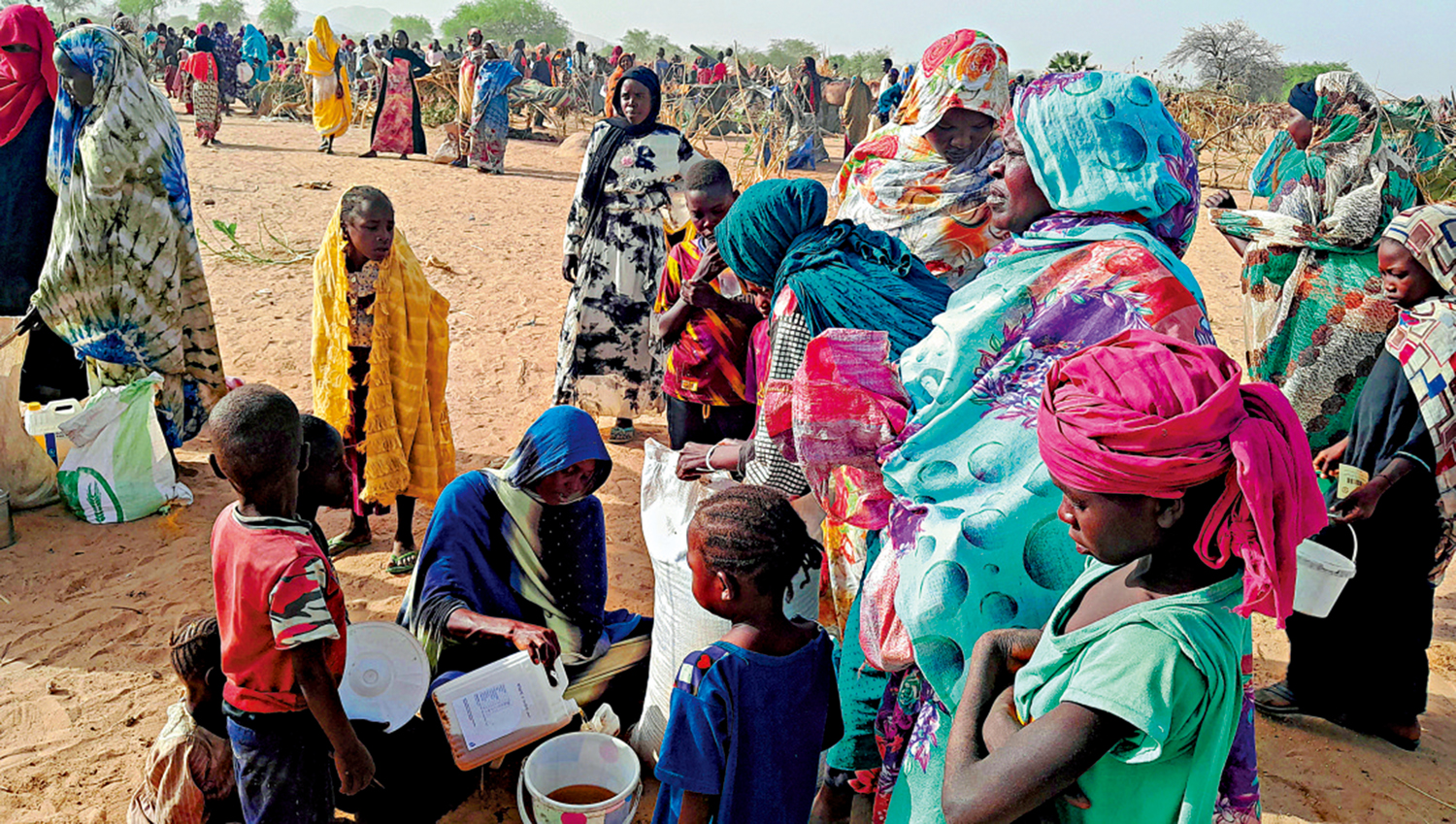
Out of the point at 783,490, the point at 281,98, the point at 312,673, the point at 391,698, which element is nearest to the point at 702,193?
the point at 783,490

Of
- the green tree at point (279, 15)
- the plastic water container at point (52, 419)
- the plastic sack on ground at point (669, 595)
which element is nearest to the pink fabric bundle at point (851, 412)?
the plastic sack on ground at point (669, 595)

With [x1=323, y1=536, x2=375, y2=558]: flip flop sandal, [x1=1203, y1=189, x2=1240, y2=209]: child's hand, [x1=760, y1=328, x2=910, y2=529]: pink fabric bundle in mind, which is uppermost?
[x1=1203, y1=189, x2=1240, y2=209]: child's hand

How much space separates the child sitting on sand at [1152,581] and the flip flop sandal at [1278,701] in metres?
2.45

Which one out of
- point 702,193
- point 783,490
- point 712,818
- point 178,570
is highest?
point 702,193

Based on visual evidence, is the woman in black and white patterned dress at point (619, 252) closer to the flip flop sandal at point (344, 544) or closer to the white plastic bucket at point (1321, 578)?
the flip flop sandal at point (344, 544)

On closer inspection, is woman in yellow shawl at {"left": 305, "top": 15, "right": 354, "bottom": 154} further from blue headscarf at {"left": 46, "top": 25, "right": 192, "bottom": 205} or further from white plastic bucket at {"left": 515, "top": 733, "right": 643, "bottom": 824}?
white plastic bucket at {"left": 515, "top": 733, "right": 643, "bottom": 824}

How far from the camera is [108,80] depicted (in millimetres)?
4309

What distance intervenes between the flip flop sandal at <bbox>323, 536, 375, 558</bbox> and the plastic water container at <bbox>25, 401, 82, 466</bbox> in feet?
4.22

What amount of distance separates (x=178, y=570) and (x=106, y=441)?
806mm

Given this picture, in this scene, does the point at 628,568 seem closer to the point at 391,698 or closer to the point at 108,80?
the point at 391,698

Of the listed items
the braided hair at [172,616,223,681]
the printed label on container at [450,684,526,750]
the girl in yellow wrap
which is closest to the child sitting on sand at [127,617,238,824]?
the braided hair at [172,616,223,681]

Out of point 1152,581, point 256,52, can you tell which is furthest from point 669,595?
point 256,52

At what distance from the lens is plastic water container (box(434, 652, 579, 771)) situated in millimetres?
2604

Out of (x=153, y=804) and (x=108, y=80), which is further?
(x=108, y=80)
